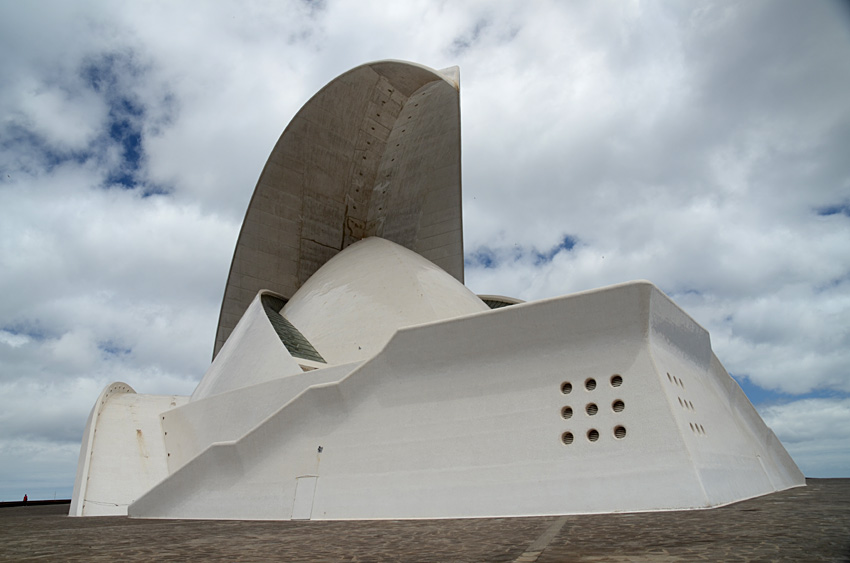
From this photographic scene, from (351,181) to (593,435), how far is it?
1331cm

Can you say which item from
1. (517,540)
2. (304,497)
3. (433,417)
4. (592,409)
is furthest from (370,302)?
(517,540)

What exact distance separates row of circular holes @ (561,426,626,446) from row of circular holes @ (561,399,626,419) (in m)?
0.20

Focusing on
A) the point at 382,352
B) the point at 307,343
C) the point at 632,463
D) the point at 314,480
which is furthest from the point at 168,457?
the point at 632,463

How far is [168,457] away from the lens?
1396cm

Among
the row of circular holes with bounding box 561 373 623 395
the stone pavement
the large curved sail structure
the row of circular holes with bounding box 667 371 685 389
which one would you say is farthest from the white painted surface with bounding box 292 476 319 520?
the large curved sail structure

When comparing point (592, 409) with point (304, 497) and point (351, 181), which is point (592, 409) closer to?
point (304, 497)

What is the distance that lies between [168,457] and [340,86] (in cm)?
1030

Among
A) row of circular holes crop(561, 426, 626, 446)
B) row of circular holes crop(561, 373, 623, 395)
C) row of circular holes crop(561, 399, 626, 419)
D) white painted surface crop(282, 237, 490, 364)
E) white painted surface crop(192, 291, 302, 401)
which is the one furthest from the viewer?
white painted surface crop(282, 237, 490, 364)

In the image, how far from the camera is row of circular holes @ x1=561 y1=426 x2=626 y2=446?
7073mm

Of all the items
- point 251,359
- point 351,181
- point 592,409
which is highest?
point 351,181

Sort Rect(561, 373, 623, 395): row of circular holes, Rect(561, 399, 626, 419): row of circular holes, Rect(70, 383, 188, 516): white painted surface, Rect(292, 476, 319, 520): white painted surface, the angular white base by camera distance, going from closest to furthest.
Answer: the angular white base → Rect(561, 399, 626, 419): row of circular holes → Rect(561, 373, 623, 395): row of circular holes → Rect(292, 476, 319, 520): white painted surface → Rect(70, 383, 188, 516): white painted surface

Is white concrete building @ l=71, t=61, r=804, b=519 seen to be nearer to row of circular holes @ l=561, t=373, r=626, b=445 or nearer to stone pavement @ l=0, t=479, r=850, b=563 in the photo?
row of circular holes @ l=561, t=373, r=626, b=445

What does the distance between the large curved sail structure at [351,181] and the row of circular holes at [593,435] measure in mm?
10535

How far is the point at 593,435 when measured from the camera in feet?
23.7
